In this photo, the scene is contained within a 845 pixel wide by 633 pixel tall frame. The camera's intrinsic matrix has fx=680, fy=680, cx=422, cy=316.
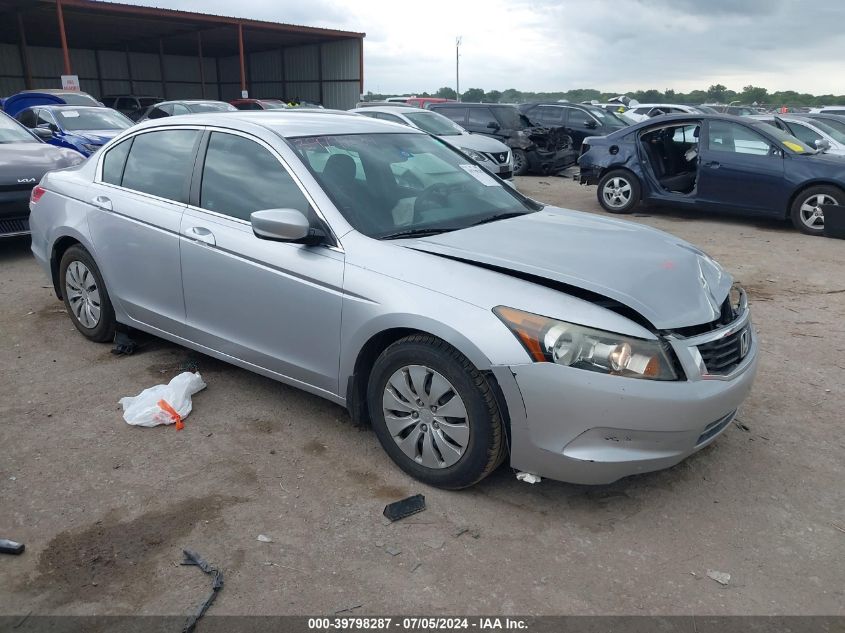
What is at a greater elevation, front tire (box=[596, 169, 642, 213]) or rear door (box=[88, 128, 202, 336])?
rear door (box=[88, 128, 202, 336])

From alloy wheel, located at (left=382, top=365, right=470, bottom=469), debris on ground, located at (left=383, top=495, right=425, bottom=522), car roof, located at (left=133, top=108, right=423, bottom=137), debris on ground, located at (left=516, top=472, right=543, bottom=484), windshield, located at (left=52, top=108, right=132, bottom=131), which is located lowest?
debris on ground, located at (left=383, top=495, right=425, bottom=522)

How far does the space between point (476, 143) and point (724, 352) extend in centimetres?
1020

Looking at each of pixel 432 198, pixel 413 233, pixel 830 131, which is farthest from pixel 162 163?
pixel 830 131

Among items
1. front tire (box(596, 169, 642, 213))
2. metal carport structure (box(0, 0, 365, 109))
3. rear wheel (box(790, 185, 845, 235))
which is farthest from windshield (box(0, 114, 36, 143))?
metal carport structure (box(0, 0, 365, 109))

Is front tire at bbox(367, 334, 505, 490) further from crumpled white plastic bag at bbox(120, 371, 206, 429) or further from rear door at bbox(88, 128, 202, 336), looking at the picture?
rear door at bbox(88, 128, 202, 336)

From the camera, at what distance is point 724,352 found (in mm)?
3039

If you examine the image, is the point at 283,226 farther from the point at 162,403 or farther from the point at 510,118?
the point at 510,118

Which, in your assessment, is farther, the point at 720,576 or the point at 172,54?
the point at 172,54

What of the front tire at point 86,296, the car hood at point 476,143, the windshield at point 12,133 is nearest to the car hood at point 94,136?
the windshield at point 12,133

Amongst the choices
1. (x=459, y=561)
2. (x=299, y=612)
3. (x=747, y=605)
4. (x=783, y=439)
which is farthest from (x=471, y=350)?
(x=783, y=439)

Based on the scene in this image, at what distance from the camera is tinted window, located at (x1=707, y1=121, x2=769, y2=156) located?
926cm

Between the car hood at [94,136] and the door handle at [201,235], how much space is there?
7.91 meters

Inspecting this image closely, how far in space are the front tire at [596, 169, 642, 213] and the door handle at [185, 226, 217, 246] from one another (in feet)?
26.1

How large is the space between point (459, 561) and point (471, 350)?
851mm
